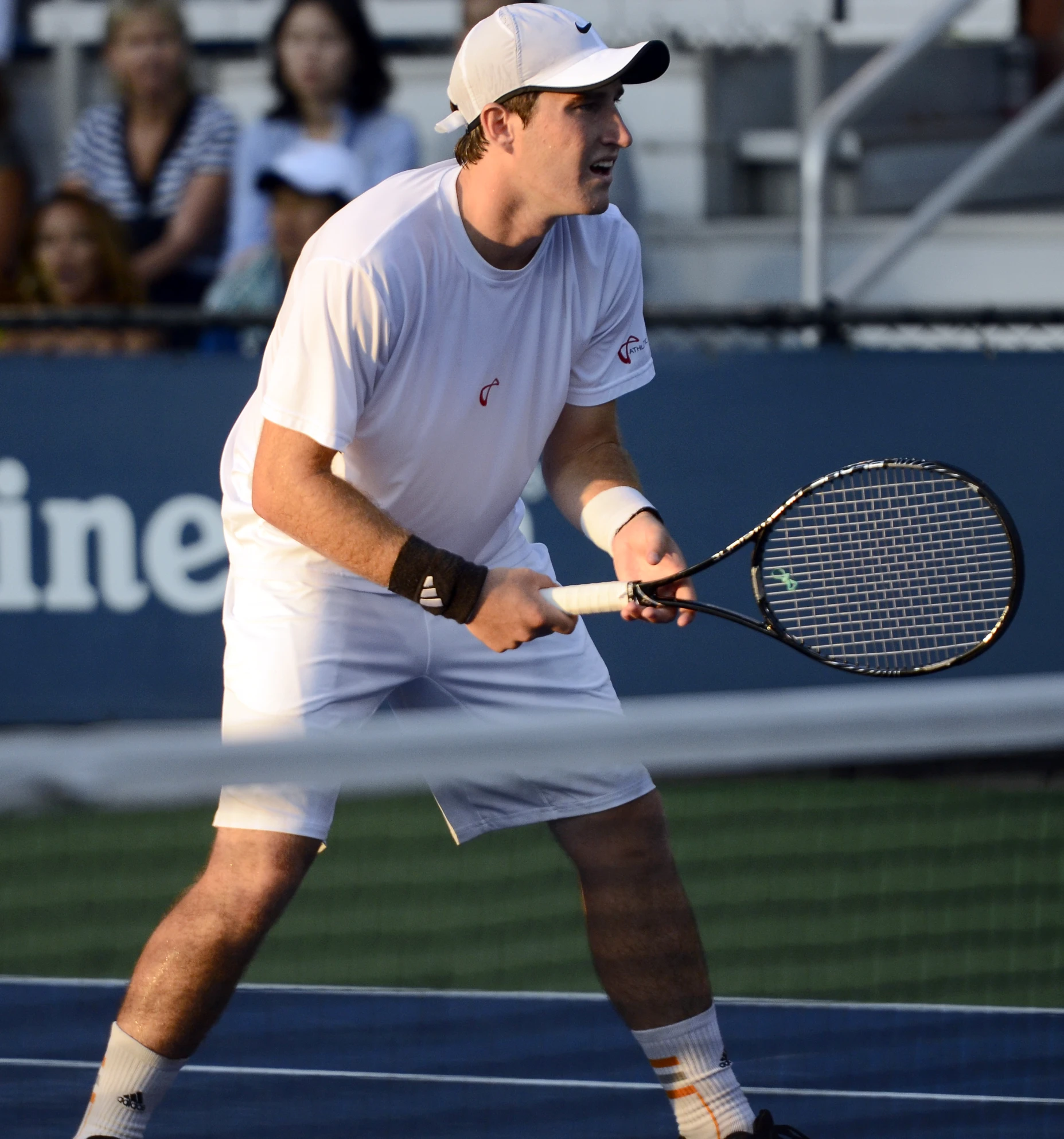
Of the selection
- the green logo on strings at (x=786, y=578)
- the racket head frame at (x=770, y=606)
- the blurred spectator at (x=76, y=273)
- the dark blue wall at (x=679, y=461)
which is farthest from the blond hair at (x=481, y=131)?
the blurred spectator at (x=76, y=273)

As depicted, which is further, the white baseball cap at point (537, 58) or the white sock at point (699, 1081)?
the white sock at point (699, 1081)

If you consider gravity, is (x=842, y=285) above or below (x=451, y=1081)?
above

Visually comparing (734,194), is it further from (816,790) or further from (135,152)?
(816,790)

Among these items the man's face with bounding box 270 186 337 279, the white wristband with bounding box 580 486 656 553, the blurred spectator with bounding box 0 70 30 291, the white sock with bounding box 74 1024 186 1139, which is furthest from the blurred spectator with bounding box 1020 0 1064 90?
the white sock with bounding box 74 1024 186 1139

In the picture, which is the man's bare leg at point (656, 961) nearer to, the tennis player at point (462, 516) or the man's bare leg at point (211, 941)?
the tennis player at point (462, 516)

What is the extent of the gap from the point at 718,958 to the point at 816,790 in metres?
1.52

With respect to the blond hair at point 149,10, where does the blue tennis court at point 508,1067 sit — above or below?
below

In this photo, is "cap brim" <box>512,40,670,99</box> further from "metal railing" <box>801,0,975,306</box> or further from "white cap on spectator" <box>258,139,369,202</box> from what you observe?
"metal railing" <box>801,0,975,306</box>

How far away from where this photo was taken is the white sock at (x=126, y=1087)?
3.02 meters

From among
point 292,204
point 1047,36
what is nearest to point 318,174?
point 292,204

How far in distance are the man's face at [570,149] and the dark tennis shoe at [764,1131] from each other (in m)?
1.45

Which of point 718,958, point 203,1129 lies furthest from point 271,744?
point 718,958

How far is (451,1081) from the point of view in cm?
398

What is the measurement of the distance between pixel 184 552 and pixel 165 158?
1.55 m
